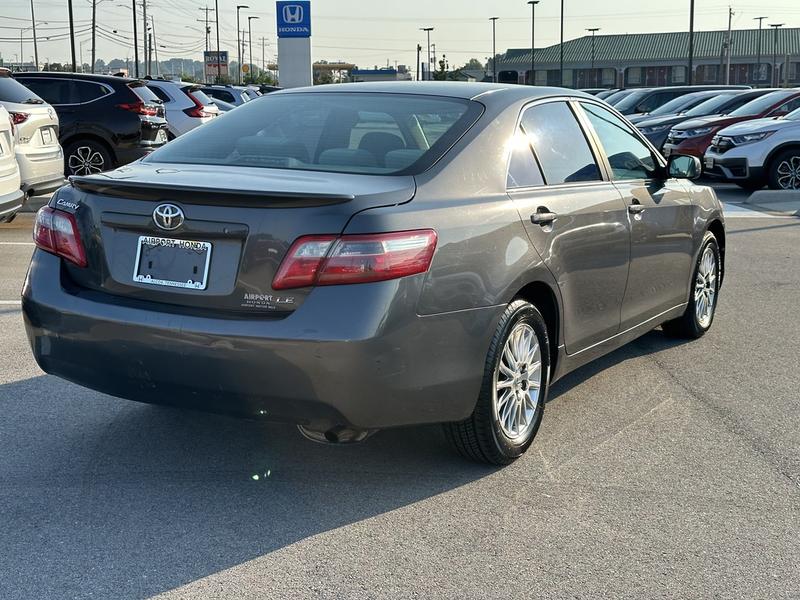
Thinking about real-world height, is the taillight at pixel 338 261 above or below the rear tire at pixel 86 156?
above

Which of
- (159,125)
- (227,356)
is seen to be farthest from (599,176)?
(159,125)

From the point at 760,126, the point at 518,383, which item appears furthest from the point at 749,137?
the point at 518,383

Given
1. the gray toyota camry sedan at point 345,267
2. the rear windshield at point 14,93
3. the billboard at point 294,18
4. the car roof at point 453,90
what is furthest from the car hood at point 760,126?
the gray toyota camry sedan at point 345,267

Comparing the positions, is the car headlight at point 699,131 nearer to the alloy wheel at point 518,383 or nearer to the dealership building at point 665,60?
the alloy wheel at point 518,383

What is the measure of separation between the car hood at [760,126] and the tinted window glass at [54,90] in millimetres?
10292

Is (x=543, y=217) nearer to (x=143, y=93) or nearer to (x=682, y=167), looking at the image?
(x=682, y=167)

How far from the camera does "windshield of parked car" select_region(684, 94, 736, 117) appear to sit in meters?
21.4

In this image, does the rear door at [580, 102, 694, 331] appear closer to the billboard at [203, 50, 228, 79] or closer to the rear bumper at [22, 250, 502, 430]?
the rear bumper at [22, 250, 502, 430]

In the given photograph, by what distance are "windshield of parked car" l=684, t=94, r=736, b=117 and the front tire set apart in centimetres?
1812

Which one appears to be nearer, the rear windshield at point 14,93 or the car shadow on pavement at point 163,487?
the car shadow on pavement at point 163,487

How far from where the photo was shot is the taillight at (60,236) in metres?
4.07

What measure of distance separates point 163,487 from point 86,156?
1238 cm

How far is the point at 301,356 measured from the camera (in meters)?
3.59

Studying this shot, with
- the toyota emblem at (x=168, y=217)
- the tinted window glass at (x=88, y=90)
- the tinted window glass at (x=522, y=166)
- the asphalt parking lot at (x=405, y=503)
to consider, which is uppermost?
the tinted window glass at (x=88, y=90)
